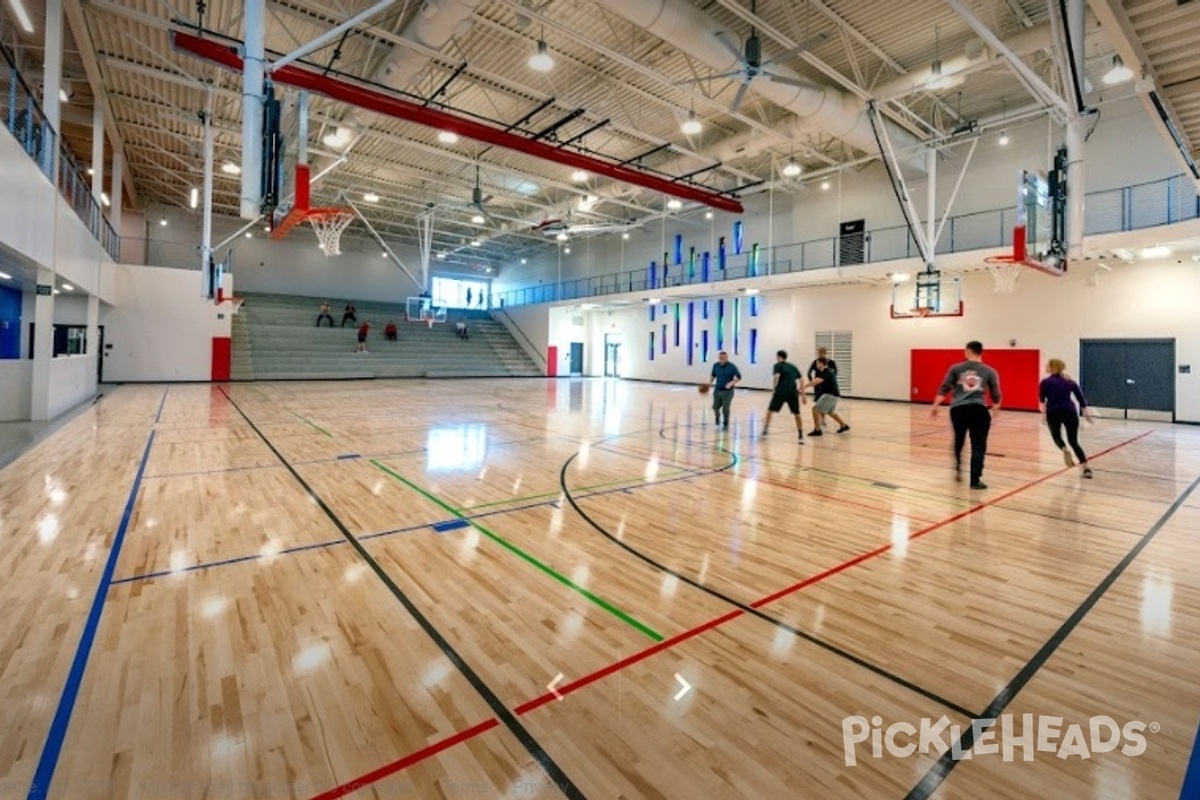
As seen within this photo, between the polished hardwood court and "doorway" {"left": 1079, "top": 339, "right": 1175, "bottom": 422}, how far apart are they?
1151 cm

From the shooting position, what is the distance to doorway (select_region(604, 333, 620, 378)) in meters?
32.6

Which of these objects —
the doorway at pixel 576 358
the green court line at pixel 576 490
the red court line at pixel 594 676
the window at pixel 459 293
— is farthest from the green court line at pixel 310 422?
the window at pixel 459 293

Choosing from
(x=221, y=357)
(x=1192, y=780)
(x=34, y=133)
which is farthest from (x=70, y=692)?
(x=221, y=357)

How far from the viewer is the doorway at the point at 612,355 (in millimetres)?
32622

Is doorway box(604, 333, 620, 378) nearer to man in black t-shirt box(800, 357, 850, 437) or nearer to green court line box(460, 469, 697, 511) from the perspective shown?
man in black t-shirt box(800, 357, 850, 437)

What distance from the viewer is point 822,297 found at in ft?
73.8

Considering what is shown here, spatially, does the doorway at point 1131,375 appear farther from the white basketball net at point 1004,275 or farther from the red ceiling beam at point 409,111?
the red ceiling beam at point 409,111

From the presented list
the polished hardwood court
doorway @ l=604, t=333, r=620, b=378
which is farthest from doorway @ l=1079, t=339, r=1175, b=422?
doorway @ l=604, t=333, r=620, b=378

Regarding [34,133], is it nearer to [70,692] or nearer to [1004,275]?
[70,692]

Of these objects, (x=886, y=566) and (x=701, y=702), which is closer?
(x=701, y=702)

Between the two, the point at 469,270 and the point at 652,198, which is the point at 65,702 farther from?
the point at 469,270

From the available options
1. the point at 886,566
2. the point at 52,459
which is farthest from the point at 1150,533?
the point at 52,459

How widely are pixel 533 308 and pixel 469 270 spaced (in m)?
8.28

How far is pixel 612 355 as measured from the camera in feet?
109
